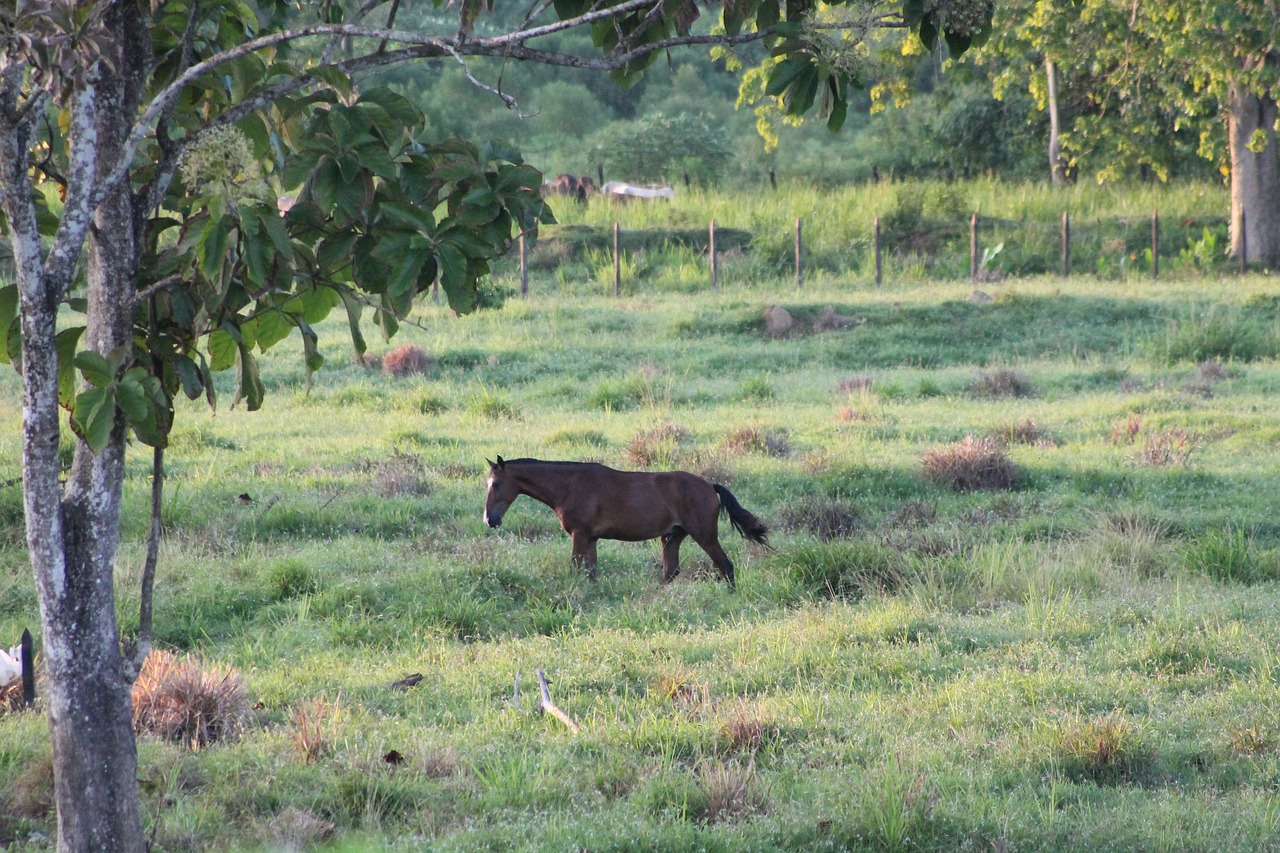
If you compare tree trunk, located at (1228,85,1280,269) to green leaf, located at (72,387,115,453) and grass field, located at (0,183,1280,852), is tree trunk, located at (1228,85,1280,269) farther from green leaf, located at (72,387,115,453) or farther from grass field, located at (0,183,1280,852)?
green leaf, located at (72,387,115,453)

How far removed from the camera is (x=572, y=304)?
2311cm

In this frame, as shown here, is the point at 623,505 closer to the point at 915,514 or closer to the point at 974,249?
the point at 915,514

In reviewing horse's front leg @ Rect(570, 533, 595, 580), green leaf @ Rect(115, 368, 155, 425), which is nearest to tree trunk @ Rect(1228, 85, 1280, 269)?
horse's front leg @ Rect(570, 533, 595, 580)

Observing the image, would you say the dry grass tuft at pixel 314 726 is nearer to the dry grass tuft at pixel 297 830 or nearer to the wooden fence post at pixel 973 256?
the dry grass tuft at pixel 297 830

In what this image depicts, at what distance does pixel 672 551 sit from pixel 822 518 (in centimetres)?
167

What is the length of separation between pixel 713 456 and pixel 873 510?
2025 millimetres

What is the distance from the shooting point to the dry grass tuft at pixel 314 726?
19.5ft

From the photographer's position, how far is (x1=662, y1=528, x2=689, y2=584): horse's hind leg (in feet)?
32.7

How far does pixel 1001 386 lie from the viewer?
16.9 meters

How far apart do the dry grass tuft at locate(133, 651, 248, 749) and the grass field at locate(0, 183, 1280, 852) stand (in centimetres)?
5

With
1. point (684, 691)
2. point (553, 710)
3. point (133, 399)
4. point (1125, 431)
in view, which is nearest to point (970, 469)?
point (1125, 431)

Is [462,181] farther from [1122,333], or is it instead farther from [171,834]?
[1122,333]

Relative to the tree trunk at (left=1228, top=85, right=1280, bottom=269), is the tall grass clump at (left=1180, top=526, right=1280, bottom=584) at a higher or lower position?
lower

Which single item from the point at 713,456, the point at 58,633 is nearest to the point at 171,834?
the point at 58,633
